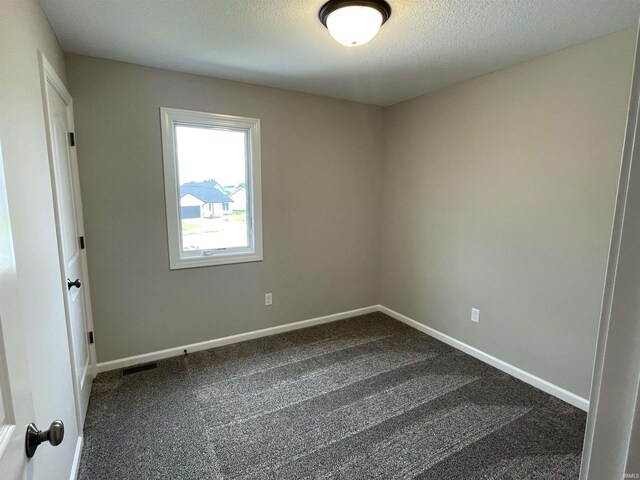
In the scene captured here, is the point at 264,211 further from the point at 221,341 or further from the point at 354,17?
the point at 354,17

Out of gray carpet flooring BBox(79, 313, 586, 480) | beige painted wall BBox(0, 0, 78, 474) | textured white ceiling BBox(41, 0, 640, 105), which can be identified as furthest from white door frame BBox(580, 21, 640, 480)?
textured white ceiling BBox(41, 0, 640, 105)

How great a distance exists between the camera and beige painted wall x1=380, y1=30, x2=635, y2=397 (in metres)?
2.14

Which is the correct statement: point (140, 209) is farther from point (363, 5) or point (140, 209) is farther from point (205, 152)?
point (363, 5)

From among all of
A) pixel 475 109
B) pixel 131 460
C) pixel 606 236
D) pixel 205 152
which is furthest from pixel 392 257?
pixel 131 460

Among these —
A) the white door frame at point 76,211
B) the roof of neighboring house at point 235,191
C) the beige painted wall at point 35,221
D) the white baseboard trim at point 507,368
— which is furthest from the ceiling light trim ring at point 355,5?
the white baseboard trim at point 507,368

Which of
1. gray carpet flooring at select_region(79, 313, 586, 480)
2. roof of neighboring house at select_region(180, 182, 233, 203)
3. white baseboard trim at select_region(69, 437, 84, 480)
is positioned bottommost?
gray carpet flooring at select_region(79, 313, 586, 480)

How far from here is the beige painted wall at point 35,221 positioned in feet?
3.86

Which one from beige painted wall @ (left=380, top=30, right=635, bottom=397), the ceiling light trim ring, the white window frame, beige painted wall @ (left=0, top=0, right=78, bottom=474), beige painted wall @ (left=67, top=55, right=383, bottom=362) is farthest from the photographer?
the white window frame

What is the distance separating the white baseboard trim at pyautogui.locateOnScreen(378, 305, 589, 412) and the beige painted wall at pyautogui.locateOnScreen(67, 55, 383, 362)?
0.77 metres

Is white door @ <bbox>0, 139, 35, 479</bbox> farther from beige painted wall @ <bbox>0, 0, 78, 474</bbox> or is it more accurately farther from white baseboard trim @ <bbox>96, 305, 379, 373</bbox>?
white baseboard trim @ <bbox>96, 305, 379, 373</bbox>

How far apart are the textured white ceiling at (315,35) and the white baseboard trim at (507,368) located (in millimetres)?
A: 2211

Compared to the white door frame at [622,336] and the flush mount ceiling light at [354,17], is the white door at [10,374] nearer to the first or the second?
the white door frame at [622,336]

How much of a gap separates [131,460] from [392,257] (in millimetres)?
2972

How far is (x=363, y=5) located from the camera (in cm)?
168
